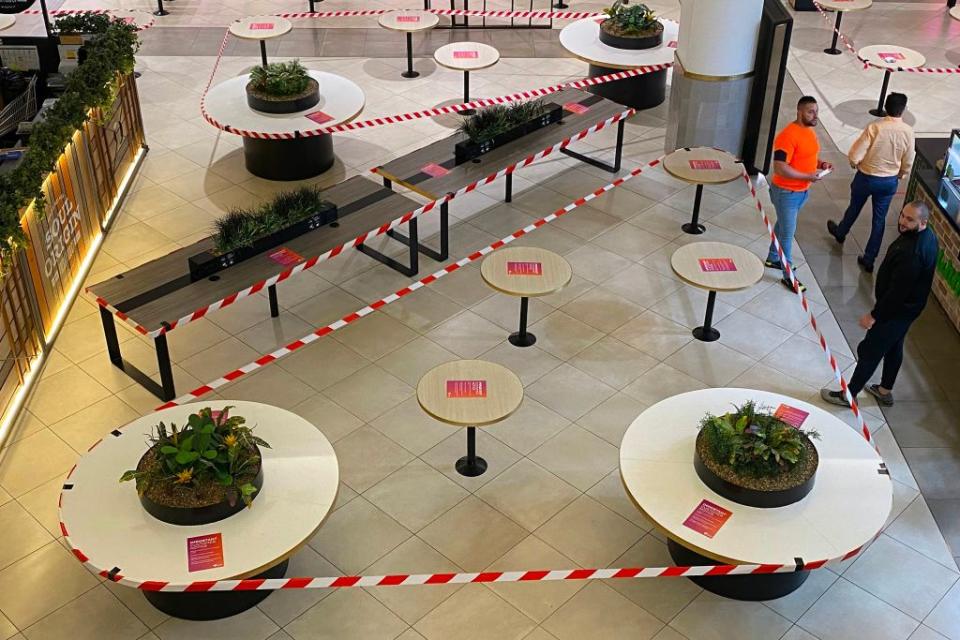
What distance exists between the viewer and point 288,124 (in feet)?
35.1

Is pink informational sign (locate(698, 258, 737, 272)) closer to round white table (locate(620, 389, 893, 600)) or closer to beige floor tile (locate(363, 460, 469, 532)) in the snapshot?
round white table (locate(620, 389, 893, 600))

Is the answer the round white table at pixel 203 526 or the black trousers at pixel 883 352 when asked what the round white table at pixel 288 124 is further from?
the black trousers at pixel 883 352

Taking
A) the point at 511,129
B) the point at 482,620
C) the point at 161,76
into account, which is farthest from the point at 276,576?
the point at 161,76

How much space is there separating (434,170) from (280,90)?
212cm

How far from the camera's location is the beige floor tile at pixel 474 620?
20.7 feet

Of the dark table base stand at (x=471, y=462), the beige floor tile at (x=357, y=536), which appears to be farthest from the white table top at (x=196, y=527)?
the dark table base stand at (x=471, y=462)

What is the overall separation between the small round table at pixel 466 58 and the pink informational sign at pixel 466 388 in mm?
5941

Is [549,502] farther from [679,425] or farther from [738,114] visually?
[738,114]

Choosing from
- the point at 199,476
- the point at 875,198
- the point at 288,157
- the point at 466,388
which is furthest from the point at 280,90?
the point at 875,198

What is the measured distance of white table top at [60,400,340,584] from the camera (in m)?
5.68

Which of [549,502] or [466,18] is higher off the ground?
[466,18]

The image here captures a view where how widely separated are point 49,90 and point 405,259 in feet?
15.0

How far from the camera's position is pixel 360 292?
9.43 m

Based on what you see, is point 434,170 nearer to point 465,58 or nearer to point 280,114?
point 280,114
